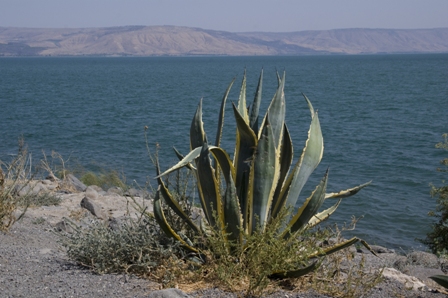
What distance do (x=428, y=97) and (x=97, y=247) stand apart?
1657 inches

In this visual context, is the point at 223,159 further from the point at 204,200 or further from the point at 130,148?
the point at 130,148

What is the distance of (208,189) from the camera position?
4.74 metres

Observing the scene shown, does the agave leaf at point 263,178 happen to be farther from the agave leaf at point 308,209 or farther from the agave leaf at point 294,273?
the agave leaf at point 294,273

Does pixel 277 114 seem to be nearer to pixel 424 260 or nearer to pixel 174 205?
pixel 174 205

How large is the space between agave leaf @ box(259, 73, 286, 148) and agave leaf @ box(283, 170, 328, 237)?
0.50 m

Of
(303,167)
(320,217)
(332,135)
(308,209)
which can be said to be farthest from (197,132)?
(332,135)

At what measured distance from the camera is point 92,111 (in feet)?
120

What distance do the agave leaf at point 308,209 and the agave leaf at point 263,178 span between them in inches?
8.8

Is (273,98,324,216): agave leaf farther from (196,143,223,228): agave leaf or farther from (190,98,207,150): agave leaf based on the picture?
(190,98,207,150): agave leaf

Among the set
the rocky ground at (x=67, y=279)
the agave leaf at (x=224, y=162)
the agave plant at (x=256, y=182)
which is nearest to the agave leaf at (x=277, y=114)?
the agave plant at (x=256, y=182)

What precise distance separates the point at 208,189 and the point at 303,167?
0.76 m

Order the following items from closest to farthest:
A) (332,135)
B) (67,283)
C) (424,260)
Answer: (67,283)
(424,260)
(332,135)

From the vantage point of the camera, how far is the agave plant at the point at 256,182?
450 cm

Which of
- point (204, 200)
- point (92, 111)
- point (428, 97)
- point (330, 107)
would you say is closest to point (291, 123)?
point (330, 107)
